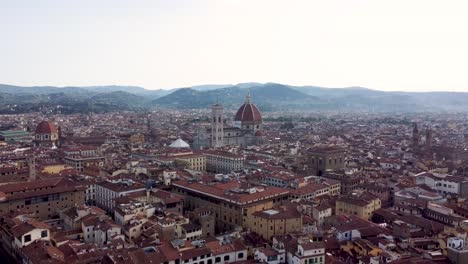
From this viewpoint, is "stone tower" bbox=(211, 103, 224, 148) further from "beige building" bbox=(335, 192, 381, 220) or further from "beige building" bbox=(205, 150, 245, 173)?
"beige building" bbox=(335, 192, 381, 220)

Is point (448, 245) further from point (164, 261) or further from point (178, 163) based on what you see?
point (178, 163)

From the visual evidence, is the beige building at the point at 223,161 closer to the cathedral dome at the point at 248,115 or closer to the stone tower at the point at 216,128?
the stone tower at the point at 216,128

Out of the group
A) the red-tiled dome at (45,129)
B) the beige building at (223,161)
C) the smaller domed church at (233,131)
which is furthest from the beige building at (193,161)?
the red-tiled dome at (45,129)

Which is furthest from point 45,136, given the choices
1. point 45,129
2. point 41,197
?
point 41,197

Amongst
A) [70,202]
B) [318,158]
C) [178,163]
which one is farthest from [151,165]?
[318,158]

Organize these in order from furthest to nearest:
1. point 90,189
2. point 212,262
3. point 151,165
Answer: point 151,165, point 90,189, point 212,262

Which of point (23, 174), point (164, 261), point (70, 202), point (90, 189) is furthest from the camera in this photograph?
point (23, 174)

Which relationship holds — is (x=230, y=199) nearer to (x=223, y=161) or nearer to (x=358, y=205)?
(x=358, y=205)
